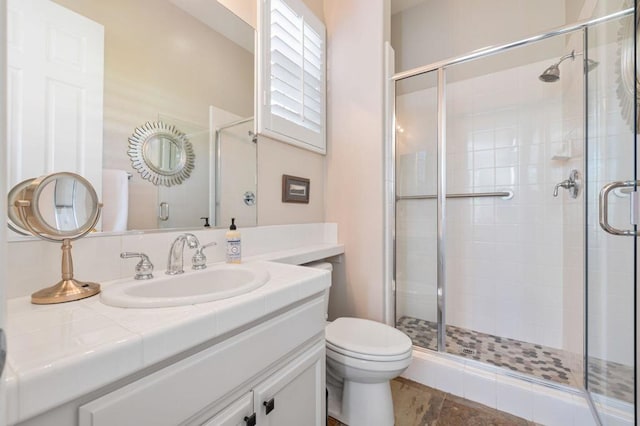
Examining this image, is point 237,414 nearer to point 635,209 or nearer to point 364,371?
point 364,371

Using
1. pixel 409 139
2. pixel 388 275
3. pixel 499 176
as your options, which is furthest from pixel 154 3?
pixel 499 176

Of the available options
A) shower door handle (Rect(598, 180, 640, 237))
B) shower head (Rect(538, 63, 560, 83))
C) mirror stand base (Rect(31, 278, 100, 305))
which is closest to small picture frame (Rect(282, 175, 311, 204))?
mirror stand base (Rect(31, 278, 100, 305))

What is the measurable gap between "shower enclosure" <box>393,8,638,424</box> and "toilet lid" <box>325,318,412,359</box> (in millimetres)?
532

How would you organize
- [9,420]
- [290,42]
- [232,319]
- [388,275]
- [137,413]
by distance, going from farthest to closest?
[388,275]
[290,42]
[232,319]
[137,413]
[9,420]

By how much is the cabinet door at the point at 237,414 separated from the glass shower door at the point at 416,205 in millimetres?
1377

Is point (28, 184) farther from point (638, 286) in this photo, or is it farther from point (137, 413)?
point (638, 286)

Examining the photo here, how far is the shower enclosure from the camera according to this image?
1.45m

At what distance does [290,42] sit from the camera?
1.62m

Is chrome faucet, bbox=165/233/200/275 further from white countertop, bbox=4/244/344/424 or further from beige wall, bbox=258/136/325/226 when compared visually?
beige wall, bbox=258/136/325/226

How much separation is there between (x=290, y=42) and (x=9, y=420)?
71.9 inches

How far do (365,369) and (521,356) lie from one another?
125 centimetres

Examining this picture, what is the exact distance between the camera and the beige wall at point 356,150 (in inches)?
67.9

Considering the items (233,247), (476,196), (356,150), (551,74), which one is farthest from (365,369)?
(551,74)

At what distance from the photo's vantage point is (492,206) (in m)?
2.03
